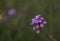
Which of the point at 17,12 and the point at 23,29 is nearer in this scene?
the point at 23,29

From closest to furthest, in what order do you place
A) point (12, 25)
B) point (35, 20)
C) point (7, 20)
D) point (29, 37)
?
point (35, 20)
point (29, 37)
point (12, 25)
point (7, 20)

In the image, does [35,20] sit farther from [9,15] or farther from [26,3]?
[26,3]

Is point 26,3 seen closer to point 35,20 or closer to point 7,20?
point 7,20

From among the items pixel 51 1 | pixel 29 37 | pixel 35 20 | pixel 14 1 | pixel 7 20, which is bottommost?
pixel 35 20

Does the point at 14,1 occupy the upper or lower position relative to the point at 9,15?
upper

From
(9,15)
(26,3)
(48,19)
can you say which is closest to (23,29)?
(48,19)

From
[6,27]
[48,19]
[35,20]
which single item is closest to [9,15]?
[6,27]

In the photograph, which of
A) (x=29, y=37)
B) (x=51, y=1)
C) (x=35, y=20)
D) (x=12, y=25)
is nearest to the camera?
(x=35, y=20)
